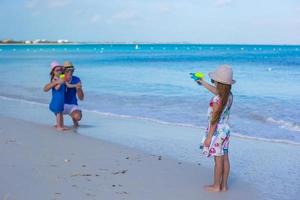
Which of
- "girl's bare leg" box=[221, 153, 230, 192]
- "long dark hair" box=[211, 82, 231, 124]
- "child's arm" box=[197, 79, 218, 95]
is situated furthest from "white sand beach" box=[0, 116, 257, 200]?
"child's arm" box=[197, 79, 218, 95]

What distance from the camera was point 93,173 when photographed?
5539mm

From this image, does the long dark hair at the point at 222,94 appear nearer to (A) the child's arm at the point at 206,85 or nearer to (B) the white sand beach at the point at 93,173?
(A) the child's arm at the point at 206,85

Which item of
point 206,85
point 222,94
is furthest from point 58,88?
point 222,94

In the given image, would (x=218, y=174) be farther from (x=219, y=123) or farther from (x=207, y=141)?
(x=219, y=123)

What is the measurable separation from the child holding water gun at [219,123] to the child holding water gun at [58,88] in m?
4.03

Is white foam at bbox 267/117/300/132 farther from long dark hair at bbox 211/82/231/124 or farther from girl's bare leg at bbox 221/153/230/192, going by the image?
long dark hair at bbox 211/82/231/124

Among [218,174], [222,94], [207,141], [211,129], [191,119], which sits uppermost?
[222,94]

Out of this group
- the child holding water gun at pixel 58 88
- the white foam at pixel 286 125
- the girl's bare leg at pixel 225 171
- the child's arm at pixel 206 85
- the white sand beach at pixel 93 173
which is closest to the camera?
the white sand beach at pixel 93 173

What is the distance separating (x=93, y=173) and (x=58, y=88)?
3.39m

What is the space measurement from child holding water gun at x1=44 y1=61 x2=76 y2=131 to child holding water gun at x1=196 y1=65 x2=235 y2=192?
4.03 m

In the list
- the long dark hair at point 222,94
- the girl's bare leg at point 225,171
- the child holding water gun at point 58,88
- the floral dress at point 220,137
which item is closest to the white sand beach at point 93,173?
the girl's bare leg at point 225,171

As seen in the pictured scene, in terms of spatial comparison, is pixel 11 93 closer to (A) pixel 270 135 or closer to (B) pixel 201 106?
(B) pixel 201 106

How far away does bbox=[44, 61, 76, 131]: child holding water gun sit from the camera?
8.56m

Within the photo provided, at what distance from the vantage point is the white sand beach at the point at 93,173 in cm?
486
